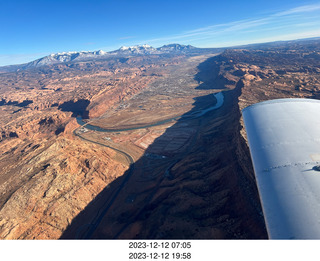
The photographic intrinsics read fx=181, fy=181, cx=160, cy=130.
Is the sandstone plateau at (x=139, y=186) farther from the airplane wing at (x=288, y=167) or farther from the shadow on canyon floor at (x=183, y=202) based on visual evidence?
the airplane wing at (x=288, y=167)

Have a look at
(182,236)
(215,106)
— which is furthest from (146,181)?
(215,106)

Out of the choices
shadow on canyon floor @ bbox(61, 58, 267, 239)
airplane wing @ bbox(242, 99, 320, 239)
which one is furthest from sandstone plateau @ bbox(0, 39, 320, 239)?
airplane wing @ bbox(242, 99, 320, 239)

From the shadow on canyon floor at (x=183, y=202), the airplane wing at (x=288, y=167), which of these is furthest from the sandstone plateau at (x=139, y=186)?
the airplane wing at (x=288, y=167)

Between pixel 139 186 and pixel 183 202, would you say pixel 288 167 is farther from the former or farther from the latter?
pixel 139 186

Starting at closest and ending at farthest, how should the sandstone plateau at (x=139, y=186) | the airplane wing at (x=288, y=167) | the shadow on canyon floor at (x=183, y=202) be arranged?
1. the airplane wing at (x=288, y=167)
2. the shadow on canyon floor at (x=183, y=202)
3. the sandstone plateau at (x=139, y=186)

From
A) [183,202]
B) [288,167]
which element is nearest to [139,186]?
[183,202]

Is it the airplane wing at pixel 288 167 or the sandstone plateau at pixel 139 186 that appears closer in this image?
the airplane wing at pixel 288 167
